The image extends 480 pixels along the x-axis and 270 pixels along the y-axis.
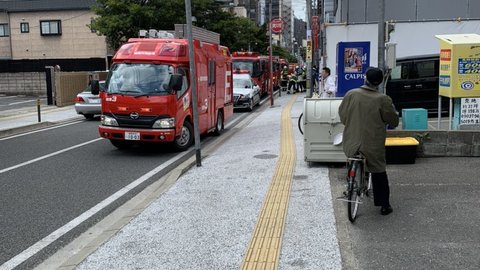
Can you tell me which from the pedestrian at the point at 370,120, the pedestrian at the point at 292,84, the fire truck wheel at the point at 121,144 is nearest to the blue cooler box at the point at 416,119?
the pedestrian at the point at 370,120

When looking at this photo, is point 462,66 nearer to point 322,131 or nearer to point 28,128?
point 322,131

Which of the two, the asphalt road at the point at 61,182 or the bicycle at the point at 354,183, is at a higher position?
the bicycle at the point at 354,183

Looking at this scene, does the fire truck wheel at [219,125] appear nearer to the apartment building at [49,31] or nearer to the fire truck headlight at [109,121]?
the fire truck headlight at [109,121]

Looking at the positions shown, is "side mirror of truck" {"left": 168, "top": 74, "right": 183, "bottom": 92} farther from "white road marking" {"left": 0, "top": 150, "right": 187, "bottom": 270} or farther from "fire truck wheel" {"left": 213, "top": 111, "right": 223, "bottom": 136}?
"fire truck wheel" {"left": 213, "top": 111, "right": 223, "bottom": 136}

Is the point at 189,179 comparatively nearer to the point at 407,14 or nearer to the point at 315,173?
the point at 315,173

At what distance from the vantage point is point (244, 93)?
23078 mm

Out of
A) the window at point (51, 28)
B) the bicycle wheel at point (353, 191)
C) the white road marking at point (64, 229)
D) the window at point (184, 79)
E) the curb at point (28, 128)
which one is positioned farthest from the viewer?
the window at point (51, 28)

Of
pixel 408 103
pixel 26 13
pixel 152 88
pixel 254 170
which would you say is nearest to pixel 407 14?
pixel 408 103

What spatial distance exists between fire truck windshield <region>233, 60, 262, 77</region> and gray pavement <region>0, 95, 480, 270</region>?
21.5 metres

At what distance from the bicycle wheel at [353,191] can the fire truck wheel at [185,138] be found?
6689 mm

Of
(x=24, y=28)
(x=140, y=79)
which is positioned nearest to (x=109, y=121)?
(x=140, y=79)

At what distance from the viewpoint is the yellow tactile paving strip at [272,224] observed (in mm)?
4578

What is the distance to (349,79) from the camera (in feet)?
39.8

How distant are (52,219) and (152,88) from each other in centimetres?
532
